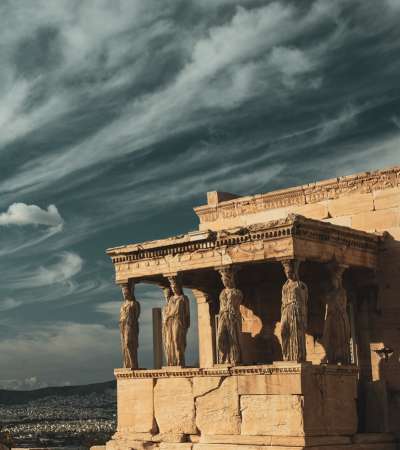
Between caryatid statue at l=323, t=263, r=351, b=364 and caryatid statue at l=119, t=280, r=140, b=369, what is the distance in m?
3.58

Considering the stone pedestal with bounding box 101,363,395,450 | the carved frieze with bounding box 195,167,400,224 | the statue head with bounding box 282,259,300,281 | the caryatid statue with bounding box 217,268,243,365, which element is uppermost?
the carved frieze with bounding box 195,167,400,224

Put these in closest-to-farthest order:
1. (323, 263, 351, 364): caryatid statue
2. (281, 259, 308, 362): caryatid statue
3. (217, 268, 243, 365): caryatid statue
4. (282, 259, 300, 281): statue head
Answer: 1. (281, 259, 308, 362): caryatid statue
2. (282, 259, 300, 281): statue head
3. (217, 268, 243, 365): caryatid statue
4. (323, 263, 351, 364): caryatid statue

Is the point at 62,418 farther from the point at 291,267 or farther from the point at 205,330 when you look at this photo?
the point at 291,267

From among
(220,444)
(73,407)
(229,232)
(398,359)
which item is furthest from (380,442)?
(73,407)

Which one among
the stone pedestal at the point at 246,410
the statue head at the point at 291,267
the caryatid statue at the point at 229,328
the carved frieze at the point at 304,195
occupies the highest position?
the carved frieze at the point at 304,195

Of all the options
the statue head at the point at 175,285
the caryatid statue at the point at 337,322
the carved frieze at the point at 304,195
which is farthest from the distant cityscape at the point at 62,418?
the caryatid statue at the point at 337,322

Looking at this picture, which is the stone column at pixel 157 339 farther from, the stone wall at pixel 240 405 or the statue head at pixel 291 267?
the statue head at pixel 291 267

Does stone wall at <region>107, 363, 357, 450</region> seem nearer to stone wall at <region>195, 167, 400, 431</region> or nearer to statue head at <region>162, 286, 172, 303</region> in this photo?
stone wall at <region>195, 167, 400, 431</region>

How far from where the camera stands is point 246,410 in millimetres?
15844

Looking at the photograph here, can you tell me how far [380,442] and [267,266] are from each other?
12.0 ft

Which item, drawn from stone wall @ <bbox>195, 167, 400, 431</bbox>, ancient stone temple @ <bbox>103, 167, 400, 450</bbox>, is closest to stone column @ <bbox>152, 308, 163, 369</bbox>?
ancient stone temple @ <bbox>103, 167, 400, 450</bbox>

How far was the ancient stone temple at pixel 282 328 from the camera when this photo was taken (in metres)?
15.7

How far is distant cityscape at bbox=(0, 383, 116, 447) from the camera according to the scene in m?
40.4

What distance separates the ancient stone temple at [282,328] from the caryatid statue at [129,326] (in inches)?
1.0
